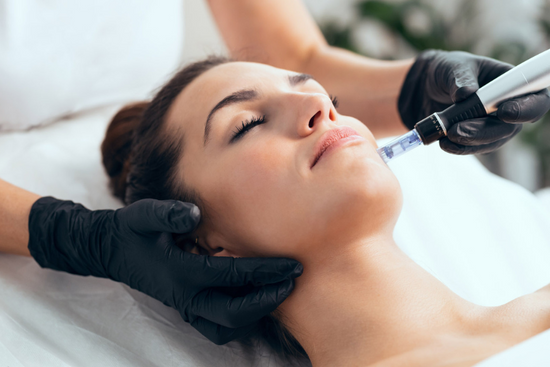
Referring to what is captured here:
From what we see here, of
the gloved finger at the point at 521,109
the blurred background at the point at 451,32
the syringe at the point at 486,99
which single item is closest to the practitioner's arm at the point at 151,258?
the syringe at the point at 486,99

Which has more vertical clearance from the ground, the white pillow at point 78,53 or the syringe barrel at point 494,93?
the white pillow at point 78,53

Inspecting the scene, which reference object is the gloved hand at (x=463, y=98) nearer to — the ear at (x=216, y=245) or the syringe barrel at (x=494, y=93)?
the syringe barrel at (x=494, y=93)

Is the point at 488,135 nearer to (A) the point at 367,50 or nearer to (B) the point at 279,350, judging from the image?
(B) the point at 279,350

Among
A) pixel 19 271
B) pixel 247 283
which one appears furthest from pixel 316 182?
pixel 19 271

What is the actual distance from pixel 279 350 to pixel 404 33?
7.27ft

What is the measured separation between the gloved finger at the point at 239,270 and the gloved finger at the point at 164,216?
9 cm

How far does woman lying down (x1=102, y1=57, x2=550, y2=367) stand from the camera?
0.88 meters

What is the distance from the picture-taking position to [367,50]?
2.87 meters

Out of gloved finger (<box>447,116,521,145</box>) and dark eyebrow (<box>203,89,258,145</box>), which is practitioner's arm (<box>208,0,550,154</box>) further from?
dark eyebrow (<box>203,89,258,145</box>)

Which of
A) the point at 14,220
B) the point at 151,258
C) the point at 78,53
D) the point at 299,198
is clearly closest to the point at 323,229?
the point at 299,198

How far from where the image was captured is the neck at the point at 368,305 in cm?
88

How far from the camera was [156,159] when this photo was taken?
3.76ft

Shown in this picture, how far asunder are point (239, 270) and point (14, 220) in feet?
1.97

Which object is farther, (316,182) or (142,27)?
(142,27)
